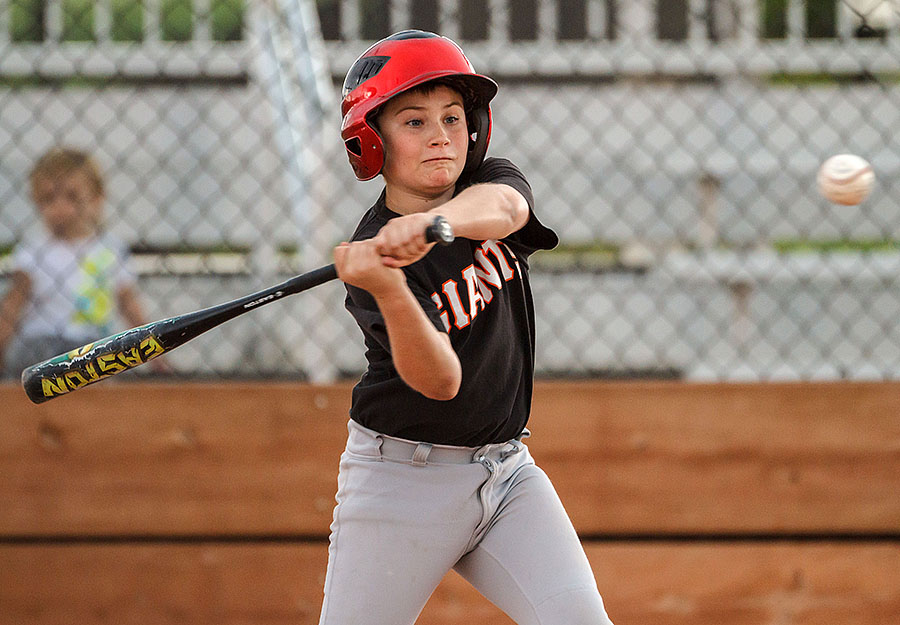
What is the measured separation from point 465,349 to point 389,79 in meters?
0.54

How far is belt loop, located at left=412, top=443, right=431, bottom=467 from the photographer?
1.99 m

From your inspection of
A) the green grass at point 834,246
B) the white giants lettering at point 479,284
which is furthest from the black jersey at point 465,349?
the green grass at point 834,246

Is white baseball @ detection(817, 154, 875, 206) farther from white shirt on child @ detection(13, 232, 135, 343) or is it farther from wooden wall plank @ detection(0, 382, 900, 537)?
white shirt on child @ detection(13, 232, 135, 343)

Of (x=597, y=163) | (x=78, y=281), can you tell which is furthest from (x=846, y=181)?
(x=78, y=281)

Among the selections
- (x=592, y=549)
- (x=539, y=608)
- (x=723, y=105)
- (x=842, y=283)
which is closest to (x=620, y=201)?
(x=723, y=105)

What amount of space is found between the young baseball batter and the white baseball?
96cm

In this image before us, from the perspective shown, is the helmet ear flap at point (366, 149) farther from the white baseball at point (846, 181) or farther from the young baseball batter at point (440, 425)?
the white baseball at point (846, 181)

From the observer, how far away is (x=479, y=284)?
205 cm

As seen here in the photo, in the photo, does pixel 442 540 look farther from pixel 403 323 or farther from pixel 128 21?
pixel 128 21

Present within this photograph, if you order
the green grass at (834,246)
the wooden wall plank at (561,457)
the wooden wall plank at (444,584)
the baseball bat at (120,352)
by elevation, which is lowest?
the wooden wall plank at (444,584)

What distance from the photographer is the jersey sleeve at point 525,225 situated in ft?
7.00

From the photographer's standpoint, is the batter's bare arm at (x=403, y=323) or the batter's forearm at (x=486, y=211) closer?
the batter's bare arm at (x=403, y=323)

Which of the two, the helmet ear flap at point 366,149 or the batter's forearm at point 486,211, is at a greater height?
the helmet ear flap at point 366,149

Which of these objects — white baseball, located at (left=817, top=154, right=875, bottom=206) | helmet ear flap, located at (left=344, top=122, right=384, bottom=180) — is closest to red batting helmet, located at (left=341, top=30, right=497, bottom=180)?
helmet ear flap, located at (left=344, top=122, right=384, bottom=180)
